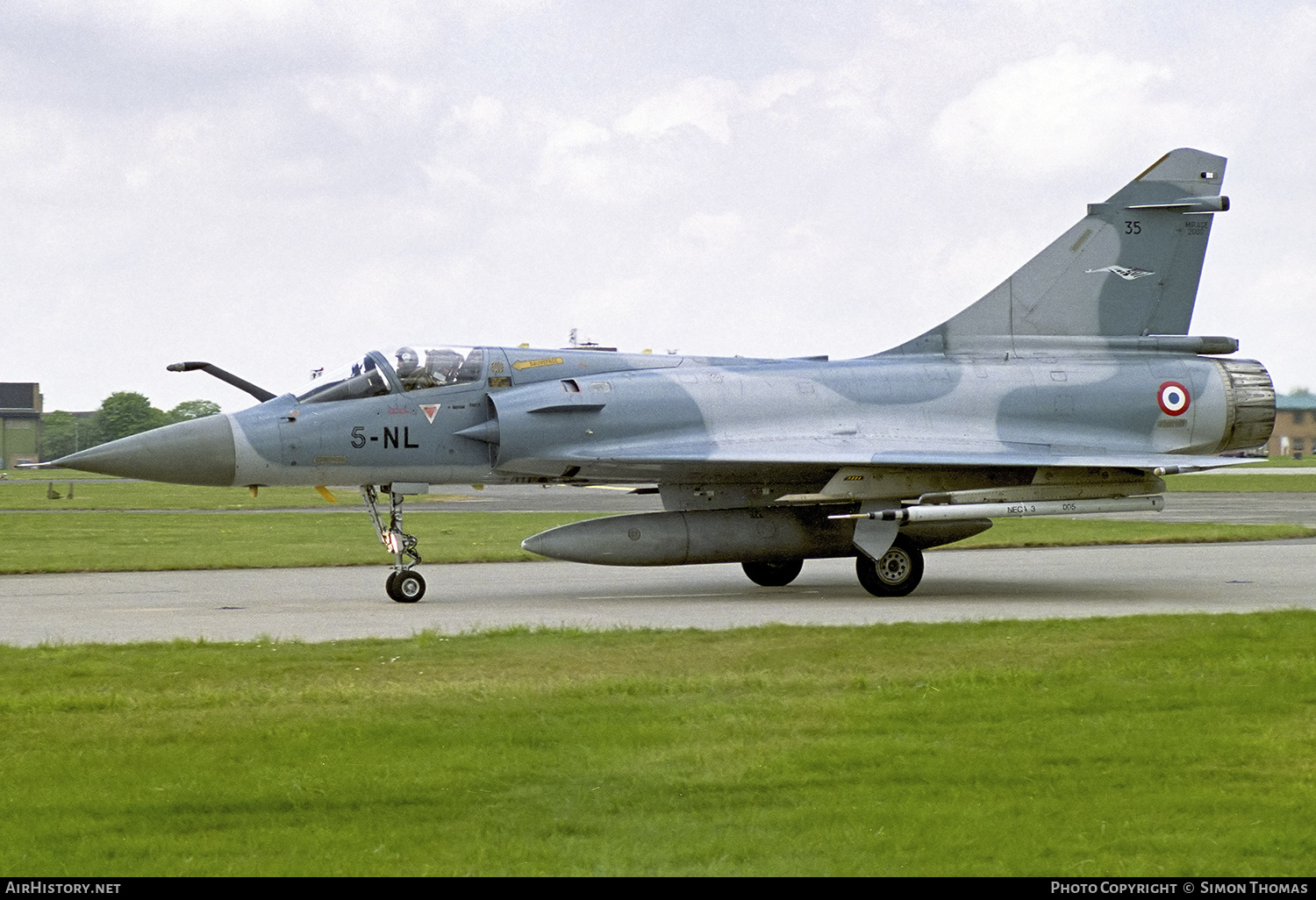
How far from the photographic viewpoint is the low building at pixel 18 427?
11775cm

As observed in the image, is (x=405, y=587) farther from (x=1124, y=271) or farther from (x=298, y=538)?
(x=298, y=538)

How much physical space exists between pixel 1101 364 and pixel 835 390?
3.38 metres

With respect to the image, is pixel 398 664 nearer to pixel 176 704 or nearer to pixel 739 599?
pixel 176 704

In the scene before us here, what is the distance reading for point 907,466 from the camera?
15.1 meters

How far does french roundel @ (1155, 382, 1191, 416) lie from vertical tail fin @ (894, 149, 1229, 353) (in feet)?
2.81

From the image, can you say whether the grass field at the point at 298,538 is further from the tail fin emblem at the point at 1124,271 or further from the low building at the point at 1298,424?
the low building at the point at 1298,424

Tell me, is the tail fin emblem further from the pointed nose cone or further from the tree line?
the tree line

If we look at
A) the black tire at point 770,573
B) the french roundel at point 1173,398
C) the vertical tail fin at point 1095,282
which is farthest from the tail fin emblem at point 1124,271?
the black tire at point 770,573

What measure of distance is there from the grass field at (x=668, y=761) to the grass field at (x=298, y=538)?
33.5 feet

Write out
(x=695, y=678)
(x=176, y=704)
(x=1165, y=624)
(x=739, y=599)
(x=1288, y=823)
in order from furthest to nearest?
(x=739, y=599), (x=1165, y=624), (x=695, y=678), (x=176, y=704), (x=1288, y=823)

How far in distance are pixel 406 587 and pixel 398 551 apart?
18.8 inches

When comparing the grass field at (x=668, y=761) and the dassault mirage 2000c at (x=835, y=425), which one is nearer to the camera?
the grass field at (x=668, y=761)

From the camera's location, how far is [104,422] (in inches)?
4685
